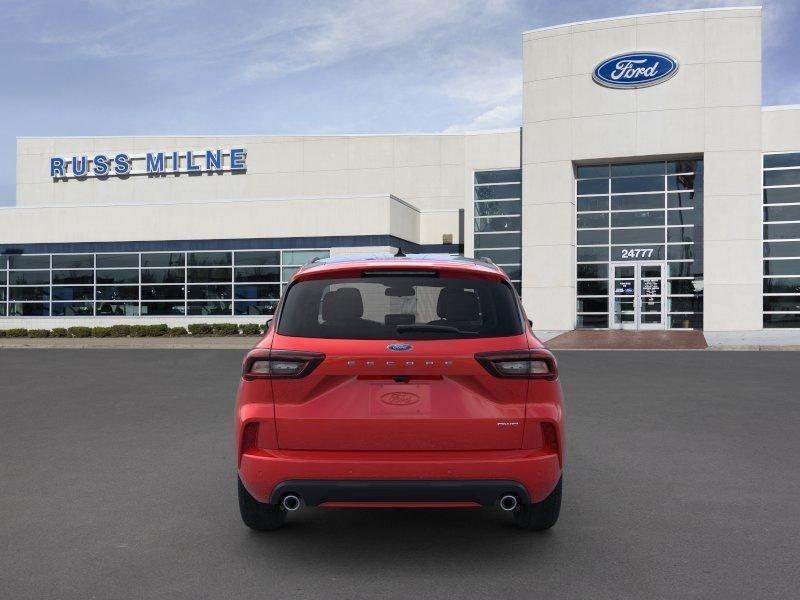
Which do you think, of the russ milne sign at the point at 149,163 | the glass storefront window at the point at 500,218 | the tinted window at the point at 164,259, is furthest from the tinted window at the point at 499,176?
the tinted window at the point at 164,259

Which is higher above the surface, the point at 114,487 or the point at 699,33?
the point at 699,33

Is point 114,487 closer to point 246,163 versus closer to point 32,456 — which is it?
point 32,456

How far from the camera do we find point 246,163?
41125 mm

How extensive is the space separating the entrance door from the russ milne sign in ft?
66.1

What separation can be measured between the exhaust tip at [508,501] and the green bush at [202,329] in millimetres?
27810

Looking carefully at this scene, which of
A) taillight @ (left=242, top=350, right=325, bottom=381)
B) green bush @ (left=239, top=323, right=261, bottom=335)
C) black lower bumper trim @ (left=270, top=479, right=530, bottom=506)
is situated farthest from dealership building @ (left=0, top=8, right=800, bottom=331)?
black lower bumper trim @ (left=270, top=479, right=530, bottom=506)

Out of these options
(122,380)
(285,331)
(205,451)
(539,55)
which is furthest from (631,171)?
(285,331)

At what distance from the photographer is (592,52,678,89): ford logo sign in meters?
30.2

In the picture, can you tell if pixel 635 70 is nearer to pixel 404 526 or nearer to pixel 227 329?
pixel 227 329

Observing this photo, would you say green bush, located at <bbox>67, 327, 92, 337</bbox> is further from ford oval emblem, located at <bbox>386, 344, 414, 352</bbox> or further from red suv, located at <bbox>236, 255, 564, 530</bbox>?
ford oval emblem, located at <bbox>386, 344, 414, 352</bbox>

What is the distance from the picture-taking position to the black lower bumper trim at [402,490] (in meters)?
4.19

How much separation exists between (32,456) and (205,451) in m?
1.61

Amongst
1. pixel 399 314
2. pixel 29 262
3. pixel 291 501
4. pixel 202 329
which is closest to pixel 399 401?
pixel 399 314

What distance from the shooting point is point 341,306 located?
4.88 meters
